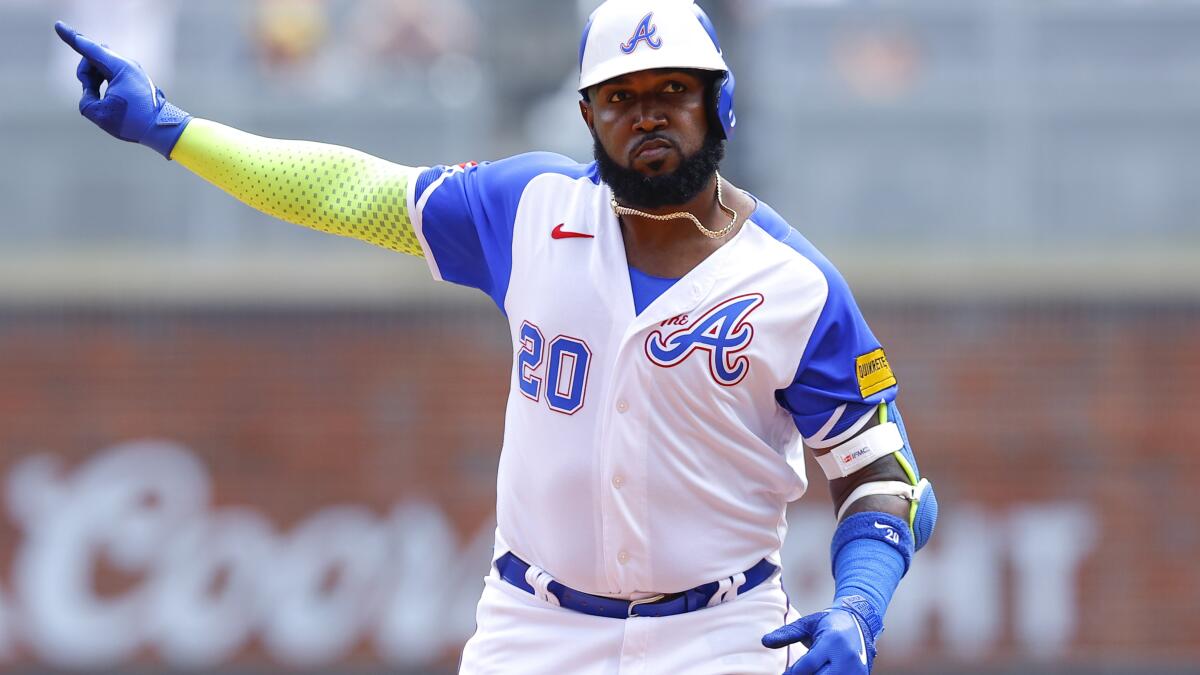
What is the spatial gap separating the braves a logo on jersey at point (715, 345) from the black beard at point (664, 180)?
0.93 feet

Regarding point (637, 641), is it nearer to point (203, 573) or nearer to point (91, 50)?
point (91, 50)

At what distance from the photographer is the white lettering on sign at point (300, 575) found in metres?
9.57

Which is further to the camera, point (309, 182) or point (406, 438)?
point (406, 438)

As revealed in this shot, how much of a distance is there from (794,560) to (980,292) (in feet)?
6.02

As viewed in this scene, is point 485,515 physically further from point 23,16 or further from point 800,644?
point 800,644

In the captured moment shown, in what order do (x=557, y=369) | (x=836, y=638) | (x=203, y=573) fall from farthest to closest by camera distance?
1. (x=203, y=573)
2. (x=557, y=369)
3. (x=836, y=638)

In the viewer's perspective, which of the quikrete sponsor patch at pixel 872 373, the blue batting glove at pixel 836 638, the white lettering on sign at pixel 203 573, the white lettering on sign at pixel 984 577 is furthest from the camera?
the white lettering on sign at pixel 984 577

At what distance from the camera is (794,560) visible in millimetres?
9641

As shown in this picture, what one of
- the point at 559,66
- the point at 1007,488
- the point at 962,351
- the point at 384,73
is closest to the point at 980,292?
the point at 962,351

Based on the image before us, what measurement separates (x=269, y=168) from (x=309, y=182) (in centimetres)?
10

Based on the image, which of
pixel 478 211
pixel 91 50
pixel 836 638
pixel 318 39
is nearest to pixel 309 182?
pixel 478 211

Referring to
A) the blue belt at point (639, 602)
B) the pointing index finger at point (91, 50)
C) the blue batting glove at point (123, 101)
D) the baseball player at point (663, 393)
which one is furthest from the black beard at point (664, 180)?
the pointing index finger at point (91, 50)

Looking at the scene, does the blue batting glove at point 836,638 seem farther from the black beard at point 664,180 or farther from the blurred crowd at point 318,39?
the blurred crowd at point 318,39

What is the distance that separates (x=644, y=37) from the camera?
3705 millimetres
